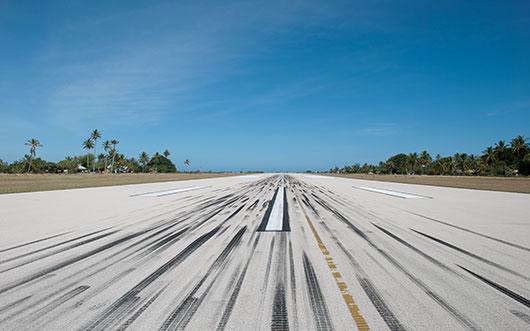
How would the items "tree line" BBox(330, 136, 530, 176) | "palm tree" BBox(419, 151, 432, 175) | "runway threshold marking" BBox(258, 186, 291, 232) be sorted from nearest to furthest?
"runway threshold marking" BBox(258, 186, 291, 232)
"tree line" BBox(330, 136, 530, 176)
"palm tree" BBox(419, 151, 432, 175)

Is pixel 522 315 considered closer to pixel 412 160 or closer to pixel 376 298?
pixel 376 298

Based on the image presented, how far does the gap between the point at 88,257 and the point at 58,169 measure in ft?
482

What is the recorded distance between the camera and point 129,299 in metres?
3.99

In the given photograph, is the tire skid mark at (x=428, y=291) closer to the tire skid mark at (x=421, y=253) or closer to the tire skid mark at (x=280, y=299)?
the tire skid mark at (x=421, y=253)

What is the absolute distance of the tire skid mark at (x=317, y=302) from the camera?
11.1 ft

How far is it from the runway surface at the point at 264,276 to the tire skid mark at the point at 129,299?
0.02 metres

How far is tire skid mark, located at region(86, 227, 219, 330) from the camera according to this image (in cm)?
342

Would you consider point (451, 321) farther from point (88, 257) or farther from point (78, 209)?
point (78, 209)

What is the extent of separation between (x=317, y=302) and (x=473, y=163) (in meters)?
134

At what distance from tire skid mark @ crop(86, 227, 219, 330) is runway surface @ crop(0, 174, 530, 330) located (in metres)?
0.02

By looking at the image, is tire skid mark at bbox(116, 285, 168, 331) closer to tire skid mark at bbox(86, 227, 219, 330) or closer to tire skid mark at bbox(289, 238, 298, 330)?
tire skid mark at bbox(86, 227, 219, 330)

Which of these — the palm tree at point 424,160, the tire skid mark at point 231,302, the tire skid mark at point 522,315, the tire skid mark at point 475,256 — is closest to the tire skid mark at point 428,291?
the tire skid mark at point 522,315

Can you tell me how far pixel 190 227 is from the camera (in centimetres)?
875

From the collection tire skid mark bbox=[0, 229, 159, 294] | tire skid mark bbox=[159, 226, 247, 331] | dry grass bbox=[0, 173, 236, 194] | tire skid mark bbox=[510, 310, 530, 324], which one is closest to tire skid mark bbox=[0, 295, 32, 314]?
tire skid mark bbox=[0, 229, 159, 294]
